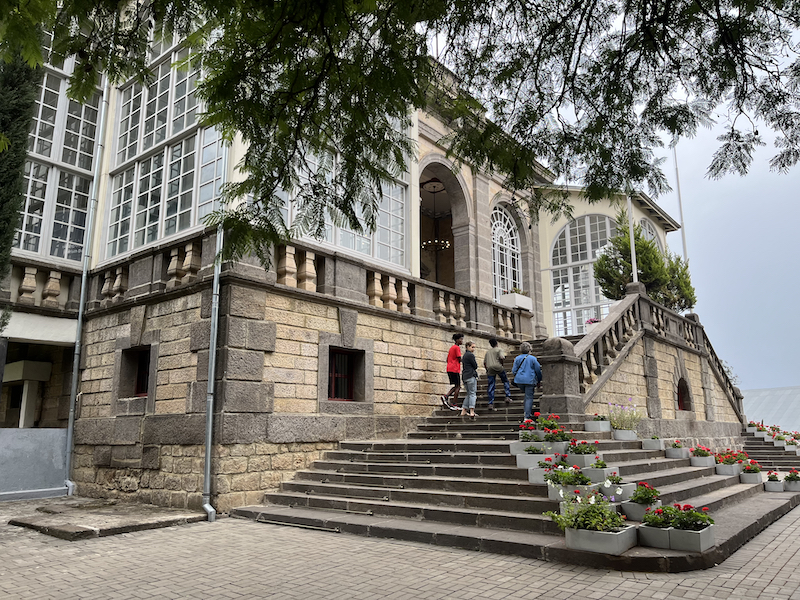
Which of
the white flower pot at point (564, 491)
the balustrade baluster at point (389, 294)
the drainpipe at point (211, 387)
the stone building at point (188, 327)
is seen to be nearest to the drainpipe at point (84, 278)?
the stone building at point (188, 327)

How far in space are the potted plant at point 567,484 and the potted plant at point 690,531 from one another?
93 centimetres

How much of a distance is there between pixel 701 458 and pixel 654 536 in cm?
534

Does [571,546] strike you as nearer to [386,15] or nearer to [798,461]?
[386,15]

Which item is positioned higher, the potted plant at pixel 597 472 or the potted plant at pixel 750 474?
the potted plant at pixel 597 472

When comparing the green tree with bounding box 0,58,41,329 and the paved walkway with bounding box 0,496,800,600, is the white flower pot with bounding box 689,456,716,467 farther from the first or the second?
the green tree with bounding box 0,58,41,329

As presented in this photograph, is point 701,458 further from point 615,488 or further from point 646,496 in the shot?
point 646,496

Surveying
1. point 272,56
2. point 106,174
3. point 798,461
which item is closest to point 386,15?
point 272,56

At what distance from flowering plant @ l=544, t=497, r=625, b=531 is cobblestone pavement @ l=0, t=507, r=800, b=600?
0.40 metres

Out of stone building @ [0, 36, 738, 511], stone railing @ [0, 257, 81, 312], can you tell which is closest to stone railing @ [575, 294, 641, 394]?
stone building @ [0, 36, 738, 511]

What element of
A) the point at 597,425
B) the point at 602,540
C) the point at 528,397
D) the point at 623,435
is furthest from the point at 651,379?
the point at 602,540

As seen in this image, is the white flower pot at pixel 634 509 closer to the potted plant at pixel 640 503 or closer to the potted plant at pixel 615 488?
the potted plant at pixel 640 503

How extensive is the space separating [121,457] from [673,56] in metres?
9.81

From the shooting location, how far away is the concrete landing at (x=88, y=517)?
277 inches

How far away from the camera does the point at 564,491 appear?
645 centimetres
